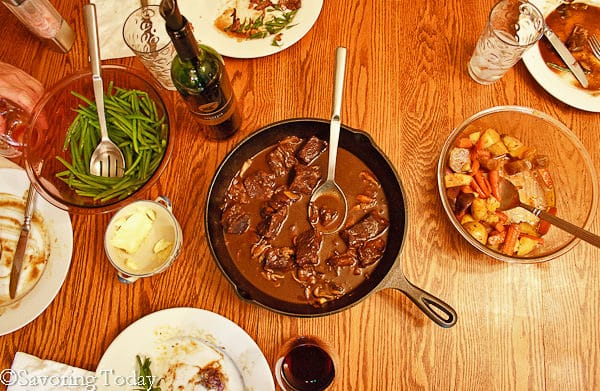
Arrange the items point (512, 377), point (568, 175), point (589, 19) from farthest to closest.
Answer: point (589, 19) → point (568, 175) → point (512, 377)

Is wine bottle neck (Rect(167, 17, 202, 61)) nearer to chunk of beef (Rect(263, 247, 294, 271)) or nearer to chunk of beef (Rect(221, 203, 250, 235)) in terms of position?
chunk of beef (Rect(221, 203, 250, 235))

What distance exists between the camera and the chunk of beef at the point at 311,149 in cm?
168

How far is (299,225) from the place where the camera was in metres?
1.67

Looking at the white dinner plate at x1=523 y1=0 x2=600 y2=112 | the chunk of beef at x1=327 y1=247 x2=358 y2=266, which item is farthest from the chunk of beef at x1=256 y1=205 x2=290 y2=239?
the white dinner plate at x1=523 y1=0 x2=600 y2=112

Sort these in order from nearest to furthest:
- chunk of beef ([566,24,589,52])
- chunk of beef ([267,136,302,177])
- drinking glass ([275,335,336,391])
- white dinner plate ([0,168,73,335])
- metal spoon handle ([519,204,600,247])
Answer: metal spoon handle ([519,204,600,247]), drinking glass ([275,335,336,391]), white dinner plate ([0,168,73,335]), chunk of beef ([267,136,302,177]), chunk of beef ([566,24,589,52])

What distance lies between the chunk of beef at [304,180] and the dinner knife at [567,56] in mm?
1070

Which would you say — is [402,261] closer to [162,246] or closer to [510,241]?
[510,241]

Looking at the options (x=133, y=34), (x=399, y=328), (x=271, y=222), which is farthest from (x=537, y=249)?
(x=133, y=34)

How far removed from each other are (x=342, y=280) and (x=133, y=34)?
47.7 inches

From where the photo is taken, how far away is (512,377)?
5.12 feet

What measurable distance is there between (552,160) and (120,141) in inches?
64.1

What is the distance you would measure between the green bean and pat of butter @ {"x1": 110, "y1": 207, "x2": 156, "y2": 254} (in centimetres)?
12

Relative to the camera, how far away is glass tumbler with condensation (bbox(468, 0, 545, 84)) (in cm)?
170

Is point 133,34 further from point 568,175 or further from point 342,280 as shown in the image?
point 568,175
